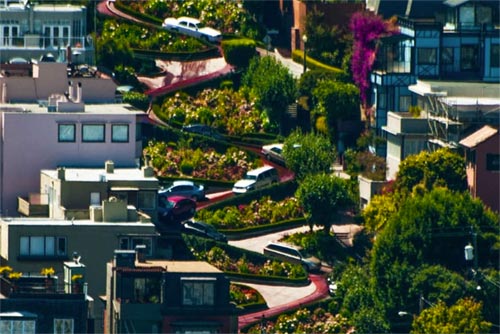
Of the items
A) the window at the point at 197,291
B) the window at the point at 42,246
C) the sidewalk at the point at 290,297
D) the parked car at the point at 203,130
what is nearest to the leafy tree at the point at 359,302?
the sidewalk at the point at 290,297

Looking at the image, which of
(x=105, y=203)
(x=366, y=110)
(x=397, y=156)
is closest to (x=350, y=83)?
(x=366, y=110)

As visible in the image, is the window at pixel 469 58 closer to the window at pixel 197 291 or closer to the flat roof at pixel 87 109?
the flat roof at pixel 87 109

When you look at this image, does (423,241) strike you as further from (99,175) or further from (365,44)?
(365,44)

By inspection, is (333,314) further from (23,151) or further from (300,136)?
(300,136)

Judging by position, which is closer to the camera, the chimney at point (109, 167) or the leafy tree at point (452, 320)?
the leafy tree at point (452, 320)

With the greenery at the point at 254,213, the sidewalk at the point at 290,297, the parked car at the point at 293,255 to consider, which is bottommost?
the sidewalk at the point at 290,297

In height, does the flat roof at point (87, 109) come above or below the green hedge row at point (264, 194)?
above

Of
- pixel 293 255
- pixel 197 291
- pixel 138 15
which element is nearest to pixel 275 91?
pixel 138 15
